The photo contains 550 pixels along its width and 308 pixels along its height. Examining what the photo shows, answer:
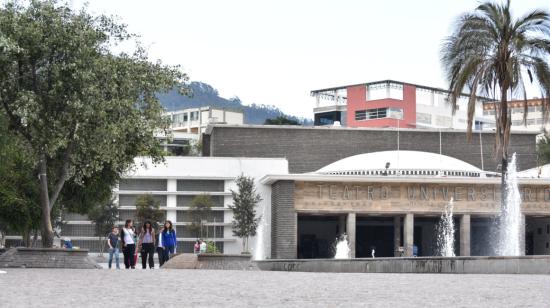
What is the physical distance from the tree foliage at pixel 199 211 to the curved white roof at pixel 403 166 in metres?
8.17

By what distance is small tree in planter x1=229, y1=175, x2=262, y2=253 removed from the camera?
68.9m

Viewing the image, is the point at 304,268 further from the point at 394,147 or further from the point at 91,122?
the point at 394,147

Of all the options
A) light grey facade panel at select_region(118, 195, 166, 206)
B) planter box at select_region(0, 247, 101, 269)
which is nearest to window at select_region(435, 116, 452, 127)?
light grey facade panel at select_region(118, 195, 166, 206)

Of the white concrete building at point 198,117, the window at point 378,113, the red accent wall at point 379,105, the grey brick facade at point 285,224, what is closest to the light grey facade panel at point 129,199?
the grey brick facade at point 285,224

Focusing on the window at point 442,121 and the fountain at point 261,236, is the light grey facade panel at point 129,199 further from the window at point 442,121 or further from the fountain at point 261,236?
the window at point 442,121

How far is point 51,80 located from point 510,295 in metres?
16.7

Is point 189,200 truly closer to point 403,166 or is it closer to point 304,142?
point 304,142

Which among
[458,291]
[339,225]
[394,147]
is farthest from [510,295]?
[394,147]

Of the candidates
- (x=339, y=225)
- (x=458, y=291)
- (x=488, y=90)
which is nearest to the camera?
(x=458, y=291)

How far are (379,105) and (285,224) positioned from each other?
57804 millimetres

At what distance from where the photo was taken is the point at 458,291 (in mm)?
13711

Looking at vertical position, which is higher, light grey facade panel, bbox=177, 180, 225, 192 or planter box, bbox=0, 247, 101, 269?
light grey facade panel, bbox=177, 180, 225, 192

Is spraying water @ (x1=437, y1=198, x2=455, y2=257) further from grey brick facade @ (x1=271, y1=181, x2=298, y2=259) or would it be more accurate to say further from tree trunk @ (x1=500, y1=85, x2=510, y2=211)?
tree trunk @ (x1=500, y1=85, x2=510, y2=211)

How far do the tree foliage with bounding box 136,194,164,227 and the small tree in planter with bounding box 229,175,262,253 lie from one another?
510 centimetres
